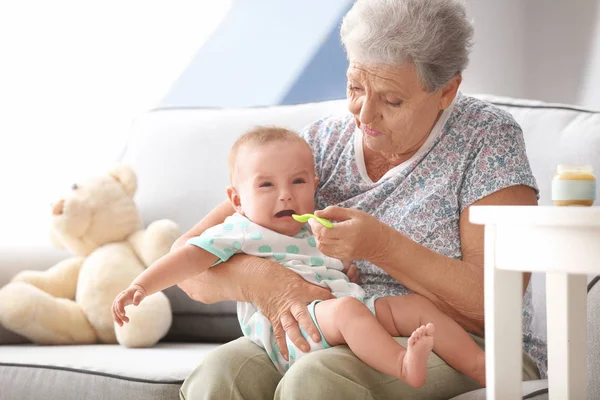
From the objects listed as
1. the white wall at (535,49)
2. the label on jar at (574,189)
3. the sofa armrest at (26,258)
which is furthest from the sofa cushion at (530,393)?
the white wall at (535,49)

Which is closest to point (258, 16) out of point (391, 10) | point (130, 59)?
point (130, 59)

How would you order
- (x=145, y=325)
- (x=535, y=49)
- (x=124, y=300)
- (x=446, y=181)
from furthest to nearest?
(x=535, y=49) < (x=145, y=325) < (x=446, y=181) < (x=124, y=300)

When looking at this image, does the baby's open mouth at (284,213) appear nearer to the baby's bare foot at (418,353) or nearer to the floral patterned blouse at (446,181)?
the floral patterned blouse at (446,181)

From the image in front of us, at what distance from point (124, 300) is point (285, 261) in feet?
1.08

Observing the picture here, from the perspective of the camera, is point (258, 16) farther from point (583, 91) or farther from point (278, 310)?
point (278, 310)

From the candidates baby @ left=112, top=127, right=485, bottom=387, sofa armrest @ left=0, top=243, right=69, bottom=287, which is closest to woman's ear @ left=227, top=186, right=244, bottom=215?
baby @ left=112, top=127, right=485, bottom=387

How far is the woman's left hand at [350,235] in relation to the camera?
1510mm

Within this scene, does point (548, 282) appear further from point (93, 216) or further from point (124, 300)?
point (93, 216)

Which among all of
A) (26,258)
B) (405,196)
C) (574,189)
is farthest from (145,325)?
(574,189)

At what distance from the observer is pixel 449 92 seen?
5.65 feet

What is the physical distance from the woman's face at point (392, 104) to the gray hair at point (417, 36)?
0.02 m

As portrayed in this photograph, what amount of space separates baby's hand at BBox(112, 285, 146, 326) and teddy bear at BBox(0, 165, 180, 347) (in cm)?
58

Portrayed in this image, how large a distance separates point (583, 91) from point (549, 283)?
1.74 meters

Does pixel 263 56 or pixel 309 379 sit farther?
pixel 263 56
